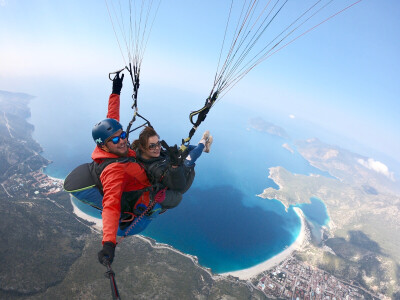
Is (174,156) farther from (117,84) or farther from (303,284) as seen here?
(303,284)

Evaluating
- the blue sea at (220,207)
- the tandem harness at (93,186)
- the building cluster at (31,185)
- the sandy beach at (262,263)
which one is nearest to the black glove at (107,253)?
the tandem harness at (93,186)

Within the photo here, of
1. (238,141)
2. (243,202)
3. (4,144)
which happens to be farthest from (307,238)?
(4,144)

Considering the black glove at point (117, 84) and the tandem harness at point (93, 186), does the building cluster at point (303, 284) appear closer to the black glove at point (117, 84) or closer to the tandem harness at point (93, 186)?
the tandem harness at point (93, 186)

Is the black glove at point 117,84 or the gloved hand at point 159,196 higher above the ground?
the black glove at point 117,84

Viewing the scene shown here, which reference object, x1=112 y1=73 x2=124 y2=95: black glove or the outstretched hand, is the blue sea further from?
the outstretched hand

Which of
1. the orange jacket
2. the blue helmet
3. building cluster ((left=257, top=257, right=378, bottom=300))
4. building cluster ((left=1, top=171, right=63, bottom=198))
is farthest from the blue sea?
the blue helmet

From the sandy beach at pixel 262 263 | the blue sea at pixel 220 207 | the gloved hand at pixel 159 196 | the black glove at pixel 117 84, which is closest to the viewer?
the gloved hand at pixel 159 196

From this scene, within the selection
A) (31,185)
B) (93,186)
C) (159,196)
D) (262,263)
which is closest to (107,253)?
(93,186)

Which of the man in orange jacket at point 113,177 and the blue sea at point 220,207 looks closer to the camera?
the man in orange jacket at point 113,177
